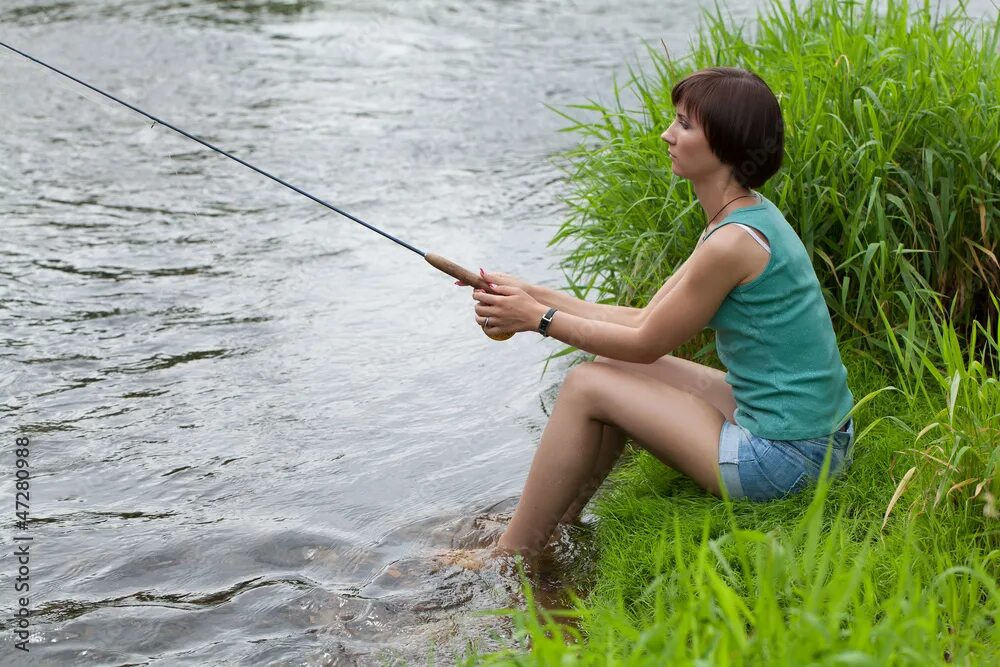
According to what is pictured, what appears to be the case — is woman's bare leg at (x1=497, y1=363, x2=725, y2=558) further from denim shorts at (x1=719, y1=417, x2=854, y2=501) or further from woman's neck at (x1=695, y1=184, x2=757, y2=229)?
woman's neck at (x1=695, y1=184, x2=757, y2=229)

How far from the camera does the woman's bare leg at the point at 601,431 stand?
2990 mm

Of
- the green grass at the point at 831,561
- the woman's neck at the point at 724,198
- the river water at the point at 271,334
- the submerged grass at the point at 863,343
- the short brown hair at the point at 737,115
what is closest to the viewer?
the green grass at the point at 831,561

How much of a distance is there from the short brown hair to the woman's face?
0.05ft

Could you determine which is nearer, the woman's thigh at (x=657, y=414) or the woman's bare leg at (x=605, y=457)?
the woman's thigh at (x=657, y=414)

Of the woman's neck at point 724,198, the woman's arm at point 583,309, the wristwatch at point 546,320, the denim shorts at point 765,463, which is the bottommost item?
the denim shorts at point 765,463

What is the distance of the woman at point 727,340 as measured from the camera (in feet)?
9.48

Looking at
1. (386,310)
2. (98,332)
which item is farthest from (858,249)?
(98,332)

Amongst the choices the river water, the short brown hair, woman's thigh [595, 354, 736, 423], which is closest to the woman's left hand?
woman's thigh [595, 354, 736, 423]

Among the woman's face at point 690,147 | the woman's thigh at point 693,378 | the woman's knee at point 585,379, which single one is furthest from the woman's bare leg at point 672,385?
the woman's face at point 690,147

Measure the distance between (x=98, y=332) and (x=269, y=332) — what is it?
0.69 metres

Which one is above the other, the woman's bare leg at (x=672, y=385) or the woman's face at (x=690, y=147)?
the woman's face at (x=690, y=147)

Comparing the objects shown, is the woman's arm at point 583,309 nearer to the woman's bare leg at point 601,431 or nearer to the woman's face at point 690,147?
the woman's bare leg at point 601,431

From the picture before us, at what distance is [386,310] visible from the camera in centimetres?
531

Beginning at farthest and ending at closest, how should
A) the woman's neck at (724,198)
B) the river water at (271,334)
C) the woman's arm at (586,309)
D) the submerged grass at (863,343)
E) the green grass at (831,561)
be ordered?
the woman's arm at (586,309) < the river water at (271,334) < the woman's neck at (724,198) < the submerged grass at (863,343) < the green grass at (831,561)
